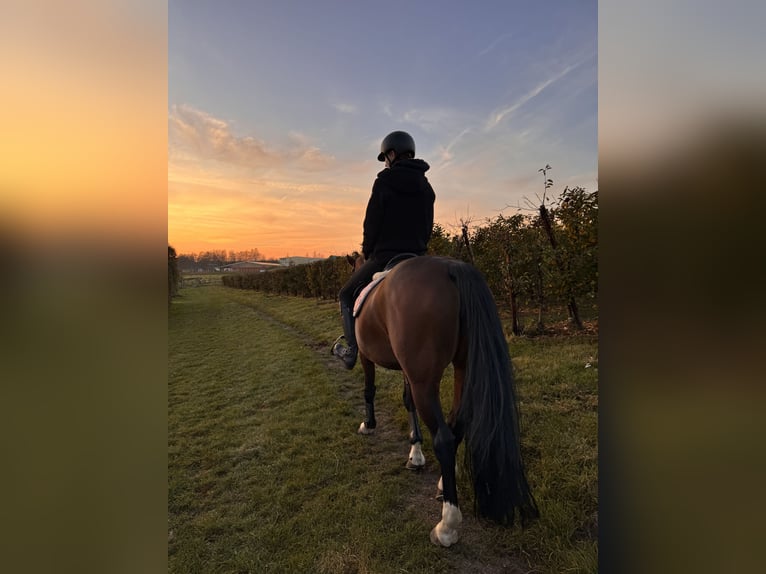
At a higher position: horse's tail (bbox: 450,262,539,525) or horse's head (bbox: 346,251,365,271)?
horse's head (bbox: 346,251,365,271)

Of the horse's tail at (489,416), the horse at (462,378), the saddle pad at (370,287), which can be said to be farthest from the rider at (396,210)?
the horse's tail at (489,416)

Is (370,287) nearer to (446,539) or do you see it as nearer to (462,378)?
(462,378)

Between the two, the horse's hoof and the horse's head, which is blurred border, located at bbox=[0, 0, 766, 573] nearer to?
the horse's hoof

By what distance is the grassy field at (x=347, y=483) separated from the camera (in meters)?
2.56

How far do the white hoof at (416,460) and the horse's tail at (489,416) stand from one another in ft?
3.26

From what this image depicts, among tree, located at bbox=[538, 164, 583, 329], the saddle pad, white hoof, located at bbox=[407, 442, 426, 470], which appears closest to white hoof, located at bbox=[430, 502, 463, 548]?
white hoof, located at bbox=[407, 442, 426, 470]

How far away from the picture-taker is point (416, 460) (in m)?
3.77

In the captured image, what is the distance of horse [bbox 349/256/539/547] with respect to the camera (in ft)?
8.70

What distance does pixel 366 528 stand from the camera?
2.83 meters
